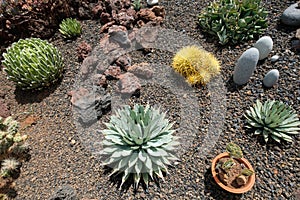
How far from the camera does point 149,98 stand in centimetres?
393

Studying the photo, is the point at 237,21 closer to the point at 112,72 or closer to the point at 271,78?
the point at 271,78

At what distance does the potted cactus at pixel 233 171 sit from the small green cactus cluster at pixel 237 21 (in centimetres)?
194

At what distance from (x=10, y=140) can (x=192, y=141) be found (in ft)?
7.16

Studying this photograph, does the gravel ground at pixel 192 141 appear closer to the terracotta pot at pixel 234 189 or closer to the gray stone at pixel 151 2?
the terracotta pot at pixel 234 189

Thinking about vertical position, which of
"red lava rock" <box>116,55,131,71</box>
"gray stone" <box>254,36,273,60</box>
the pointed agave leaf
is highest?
"gray stone" <box>254,36,273,60</box>

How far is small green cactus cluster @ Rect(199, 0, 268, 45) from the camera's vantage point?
424 centimetres

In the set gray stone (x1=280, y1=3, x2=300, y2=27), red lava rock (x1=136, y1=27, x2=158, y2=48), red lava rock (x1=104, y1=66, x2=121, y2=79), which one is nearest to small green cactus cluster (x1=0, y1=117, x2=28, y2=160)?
red lava rock (x1=104, y1=66, x2=121, y2=79)

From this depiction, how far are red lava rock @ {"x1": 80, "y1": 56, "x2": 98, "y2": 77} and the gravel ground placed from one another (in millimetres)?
230

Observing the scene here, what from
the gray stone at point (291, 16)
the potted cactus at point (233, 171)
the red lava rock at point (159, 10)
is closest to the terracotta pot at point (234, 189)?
the potted cactus at point (233, 171)

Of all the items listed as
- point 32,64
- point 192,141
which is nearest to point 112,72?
point 32,64

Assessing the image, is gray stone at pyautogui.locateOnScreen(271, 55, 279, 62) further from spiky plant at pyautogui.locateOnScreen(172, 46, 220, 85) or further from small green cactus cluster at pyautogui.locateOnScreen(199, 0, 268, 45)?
spiky plant at pyautogui.locateOnScreen(172, 46, 220, 85)

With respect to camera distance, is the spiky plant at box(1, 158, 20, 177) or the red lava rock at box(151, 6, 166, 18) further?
the red lava rock at box(151, 6, 166, 18)

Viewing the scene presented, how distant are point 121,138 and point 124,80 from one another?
1.06 metres

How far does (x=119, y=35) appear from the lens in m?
4.41
